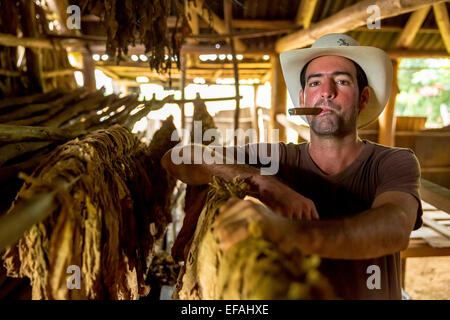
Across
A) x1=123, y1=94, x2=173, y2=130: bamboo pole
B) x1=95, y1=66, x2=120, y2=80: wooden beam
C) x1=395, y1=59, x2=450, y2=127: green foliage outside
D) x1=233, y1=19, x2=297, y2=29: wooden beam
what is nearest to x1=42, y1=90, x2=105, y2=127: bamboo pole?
x1=123, y1=94, x2=173, y2=130: bamboo pole

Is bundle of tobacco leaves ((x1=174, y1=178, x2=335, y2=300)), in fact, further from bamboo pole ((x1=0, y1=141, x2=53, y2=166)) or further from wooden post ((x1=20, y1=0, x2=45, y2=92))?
wooden post ((x1=20, y1=0, x2=45, y2=92))

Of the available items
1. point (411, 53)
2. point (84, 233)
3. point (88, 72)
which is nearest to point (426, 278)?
point (411, 53)

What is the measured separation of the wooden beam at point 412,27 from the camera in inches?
213

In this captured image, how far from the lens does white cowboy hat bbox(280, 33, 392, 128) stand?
6.36 feet

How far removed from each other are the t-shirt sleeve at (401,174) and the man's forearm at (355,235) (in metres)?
0.32

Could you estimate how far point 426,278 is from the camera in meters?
6.12

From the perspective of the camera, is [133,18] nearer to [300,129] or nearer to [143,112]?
[143,112]

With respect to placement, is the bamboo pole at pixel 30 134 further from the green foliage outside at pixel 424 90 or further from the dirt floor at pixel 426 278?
the green foliage outside at pixel 424 90

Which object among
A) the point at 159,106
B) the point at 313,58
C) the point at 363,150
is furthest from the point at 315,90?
the point at 159,106

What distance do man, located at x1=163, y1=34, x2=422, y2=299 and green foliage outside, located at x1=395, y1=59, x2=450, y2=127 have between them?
18.0m

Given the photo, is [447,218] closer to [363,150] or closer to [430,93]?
[363,150]

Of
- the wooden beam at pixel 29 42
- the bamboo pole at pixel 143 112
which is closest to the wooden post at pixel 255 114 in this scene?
the wooden beam at pixel 29 42

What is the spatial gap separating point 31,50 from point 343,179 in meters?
4.32

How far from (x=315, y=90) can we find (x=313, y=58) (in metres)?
0.30
